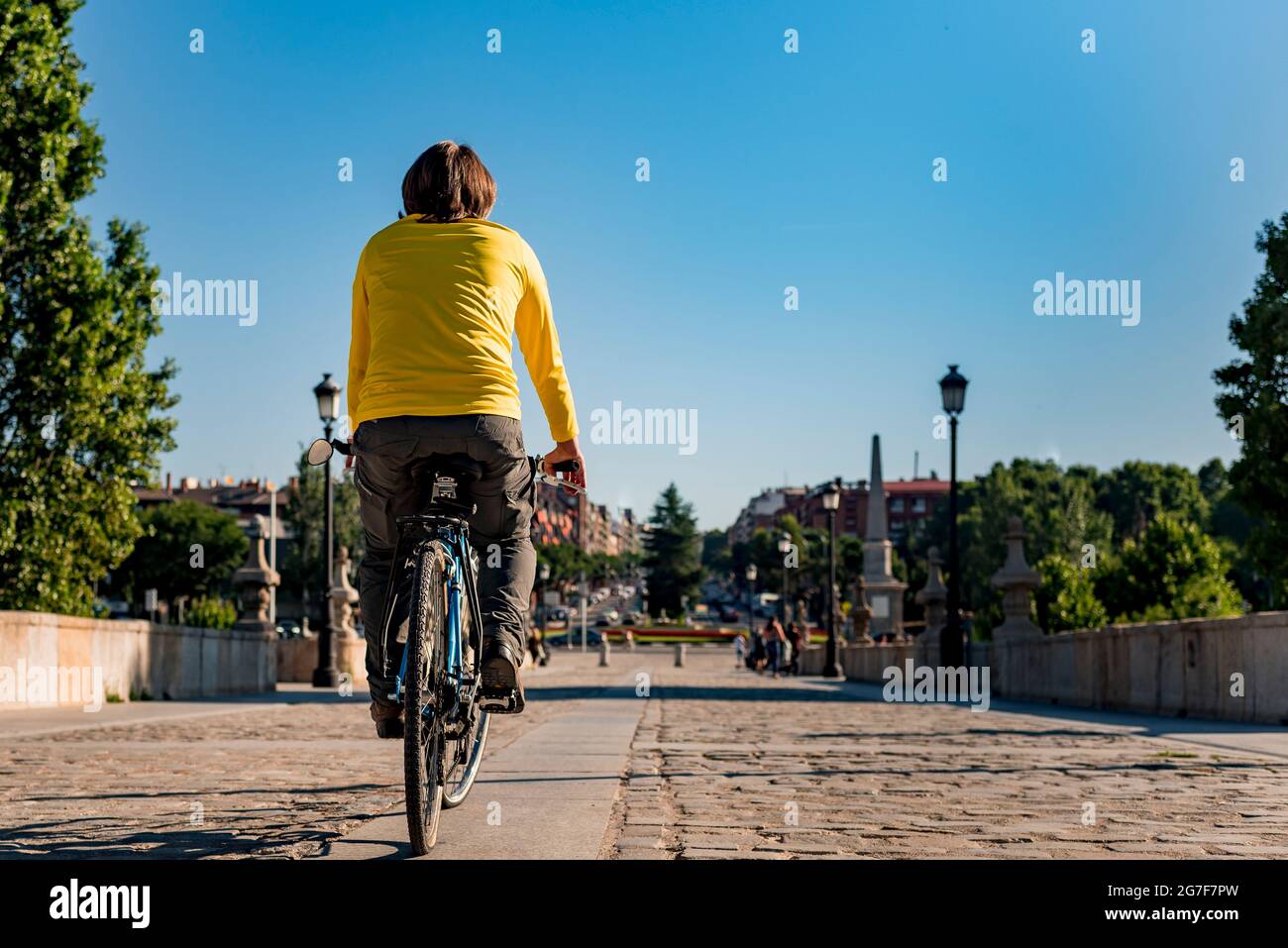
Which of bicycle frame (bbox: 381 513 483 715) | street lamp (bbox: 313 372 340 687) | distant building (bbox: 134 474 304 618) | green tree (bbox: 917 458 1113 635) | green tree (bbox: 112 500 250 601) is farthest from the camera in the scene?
distant building (bbox: 134 474 304 618)

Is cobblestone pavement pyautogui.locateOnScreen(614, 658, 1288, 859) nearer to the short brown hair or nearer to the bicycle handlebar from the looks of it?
the bicycle handlebar

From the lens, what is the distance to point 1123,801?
5.91m

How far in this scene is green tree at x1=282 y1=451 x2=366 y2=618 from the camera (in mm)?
83562

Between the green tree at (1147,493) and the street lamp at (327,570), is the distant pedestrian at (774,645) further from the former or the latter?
the green tree at (1147,493)

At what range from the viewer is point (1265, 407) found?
2941 cm

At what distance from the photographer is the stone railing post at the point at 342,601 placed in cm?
2700

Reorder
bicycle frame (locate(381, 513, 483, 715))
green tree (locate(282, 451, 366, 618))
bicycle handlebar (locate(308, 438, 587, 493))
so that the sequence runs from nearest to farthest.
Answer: bicycle frame (locate(381, 513, 483, 715)) < bicycle handlebar (locate(308, 438, 587, 493)) < green tree (locate(282, 451, 366, 618))

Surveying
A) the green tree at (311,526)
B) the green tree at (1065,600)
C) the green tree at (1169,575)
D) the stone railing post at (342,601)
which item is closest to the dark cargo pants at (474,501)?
the stone railing post at (342,601)

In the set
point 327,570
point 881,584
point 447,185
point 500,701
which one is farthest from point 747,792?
point 881,584

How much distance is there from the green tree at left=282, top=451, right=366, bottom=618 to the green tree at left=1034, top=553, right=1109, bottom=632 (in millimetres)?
45592

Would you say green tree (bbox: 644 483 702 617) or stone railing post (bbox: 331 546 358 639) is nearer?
stone railing post (bbox: 331 546 358 639)

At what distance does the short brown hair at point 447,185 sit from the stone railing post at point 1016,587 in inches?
731

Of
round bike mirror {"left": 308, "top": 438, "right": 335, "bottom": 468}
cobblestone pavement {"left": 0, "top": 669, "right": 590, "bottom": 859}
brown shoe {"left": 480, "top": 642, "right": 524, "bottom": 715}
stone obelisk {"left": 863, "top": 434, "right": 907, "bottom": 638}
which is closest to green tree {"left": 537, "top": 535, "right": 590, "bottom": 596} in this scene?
stone obelisk {"left": 863, "top": 434, "right": 907, "bottom": 638}
